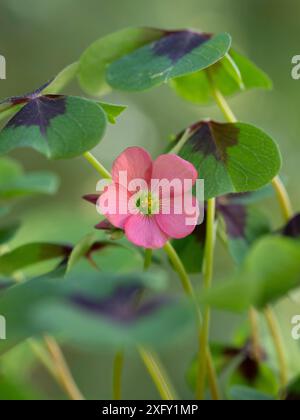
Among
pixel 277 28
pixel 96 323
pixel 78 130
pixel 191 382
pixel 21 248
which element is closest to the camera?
pixel 96 323

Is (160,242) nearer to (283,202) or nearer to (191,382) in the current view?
(283,202)

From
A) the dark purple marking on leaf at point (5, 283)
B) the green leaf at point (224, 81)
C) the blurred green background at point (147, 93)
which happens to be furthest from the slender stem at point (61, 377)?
the blurred green background at point (147, 93)

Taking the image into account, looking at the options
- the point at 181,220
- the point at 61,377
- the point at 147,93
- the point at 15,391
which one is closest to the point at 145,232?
the point at 181,220

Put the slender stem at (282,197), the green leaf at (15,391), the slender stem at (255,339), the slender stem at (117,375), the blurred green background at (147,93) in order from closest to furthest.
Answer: the green leaf at (15,391) < the slender stem at (117,375) < the slender stem at (282,197) < the slender stem at (255,339) < the blurred green background at (147,93)

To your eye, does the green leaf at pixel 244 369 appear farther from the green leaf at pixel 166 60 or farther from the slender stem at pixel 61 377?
the green leaf at pixel 166 60

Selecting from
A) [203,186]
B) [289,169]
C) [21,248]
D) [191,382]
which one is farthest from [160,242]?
[289,169]
